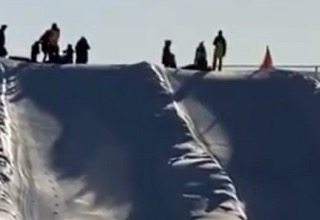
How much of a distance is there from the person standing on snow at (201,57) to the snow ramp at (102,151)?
2990mm

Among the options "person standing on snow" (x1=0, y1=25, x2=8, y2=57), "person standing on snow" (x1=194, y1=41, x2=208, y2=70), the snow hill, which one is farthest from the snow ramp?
"person standing on snow" (x1=194, y1=41, x2=208, y2=70)

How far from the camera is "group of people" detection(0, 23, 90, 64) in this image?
148 ft

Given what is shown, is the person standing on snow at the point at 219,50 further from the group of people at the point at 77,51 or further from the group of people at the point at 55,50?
the group of people at the point at 55,50

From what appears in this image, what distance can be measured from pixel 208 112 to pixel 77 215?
8226 mm

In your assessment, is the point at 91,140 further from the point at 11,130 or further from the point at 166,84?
the point at 166,84

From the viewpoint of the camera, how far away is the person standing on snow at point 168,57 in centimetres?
4566

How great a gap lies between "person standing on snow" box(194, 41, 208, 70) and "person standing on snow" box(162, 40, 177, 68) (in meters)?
0.55

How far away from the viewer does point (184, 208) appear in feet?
Result: 106

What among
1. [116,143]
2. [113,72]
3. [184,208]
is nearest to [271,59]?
[113,72]

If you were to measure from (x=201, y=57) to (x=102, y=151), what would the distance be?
960 centimetres

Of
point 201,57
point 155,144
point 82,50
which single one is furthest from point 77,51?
point 155,144

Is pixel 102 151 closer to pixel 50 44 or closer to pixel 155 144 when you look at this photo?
pixel 155 144

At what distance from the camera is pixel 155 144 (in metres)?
36.8

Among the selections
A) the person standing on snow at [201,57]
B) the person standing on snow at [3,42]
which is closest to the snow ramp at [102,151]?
the person standing on snow at [3,42]
